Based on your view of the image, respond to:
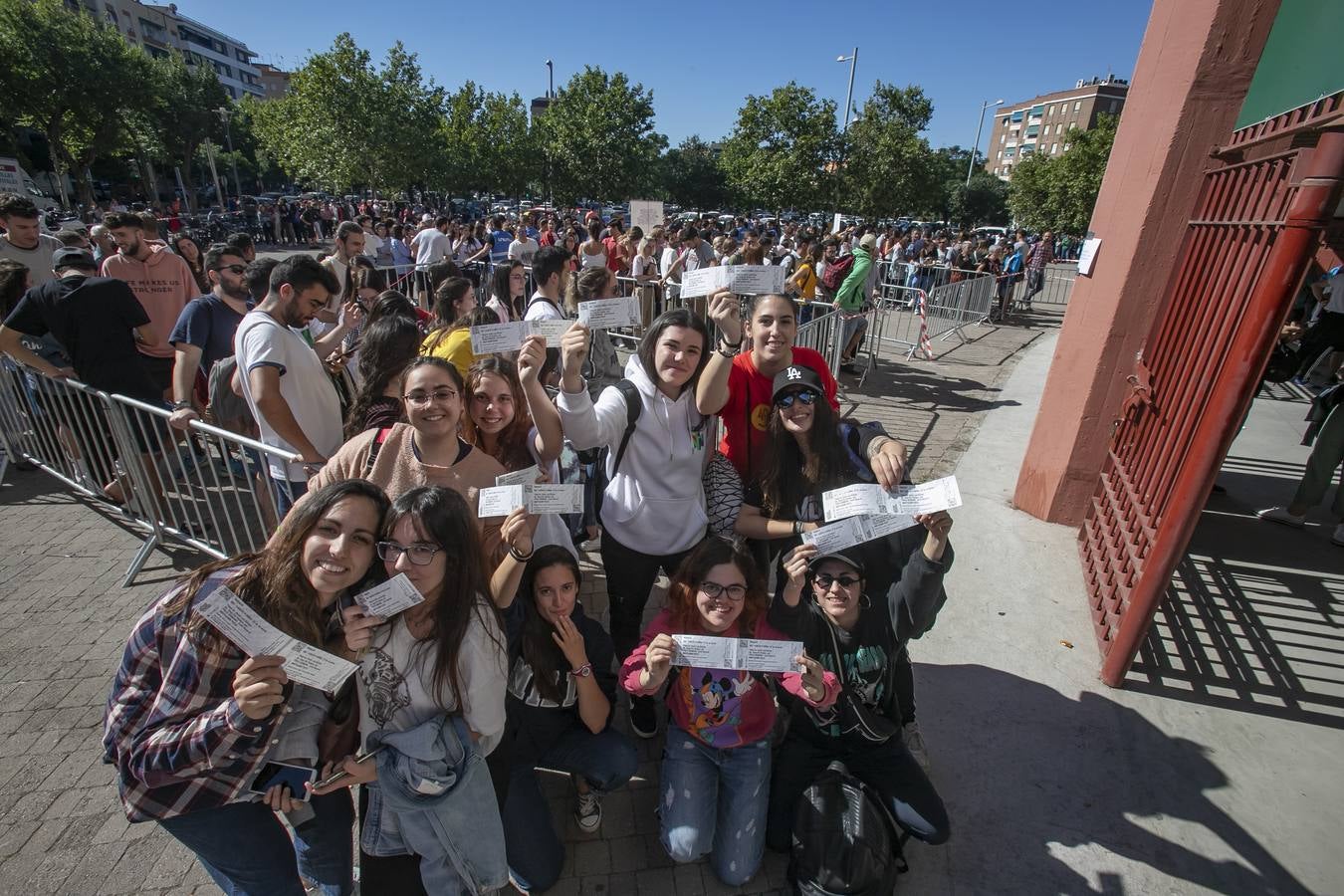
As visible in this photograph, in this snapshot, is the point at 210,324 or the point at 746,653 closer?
the point at 746,653

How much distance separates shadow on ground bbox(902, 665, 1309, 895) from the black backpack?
0.30 meters

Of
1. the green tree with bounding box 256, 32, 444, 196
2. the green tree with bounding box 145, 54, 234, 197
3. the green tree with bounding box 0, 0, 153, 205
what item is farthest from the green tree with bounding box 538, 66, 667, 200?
the green tree with bounding box 145, 54, 234, 197

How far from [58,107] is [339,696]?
116ft

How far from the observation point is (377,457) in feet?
8.85

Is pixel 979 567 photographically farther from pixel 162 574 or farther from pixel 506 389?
pixel 162 574

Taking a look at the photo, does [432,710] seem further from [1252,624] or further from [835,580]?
[1252,624]

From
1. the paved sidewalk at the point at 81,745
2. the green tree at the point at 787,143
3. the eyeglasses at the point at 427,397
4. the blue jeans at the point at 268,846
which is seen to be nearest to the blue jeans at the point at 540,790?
the paved sidewalk at the point at 81,745

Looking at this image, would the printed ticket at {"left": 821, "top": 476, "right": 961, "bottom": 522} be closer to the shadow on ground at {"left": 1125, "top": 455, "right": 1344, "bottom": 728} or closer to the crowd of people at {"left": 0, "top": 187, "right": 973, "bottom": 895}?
the crowd of people at {"left": 0, "top": 187, "right": 973, "bottom": 895}

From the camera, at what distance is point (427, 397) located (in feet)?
8.55

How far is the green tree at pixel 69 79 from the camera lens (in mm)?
23359

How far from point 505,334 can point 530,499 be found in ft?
2.95

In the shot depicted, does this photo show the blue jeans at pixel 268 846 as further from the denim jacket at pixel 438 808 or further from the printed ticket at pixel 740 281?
the printed ticket at pixel 740 281

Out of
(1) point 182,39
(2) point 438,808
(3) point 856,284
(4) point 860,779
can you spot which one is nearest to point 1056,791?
(4) point 860,779

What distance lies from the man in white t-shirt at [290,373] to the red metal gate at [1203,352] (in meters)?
4.65
